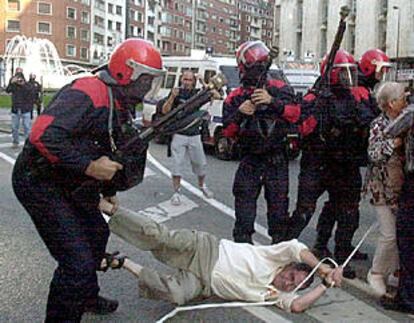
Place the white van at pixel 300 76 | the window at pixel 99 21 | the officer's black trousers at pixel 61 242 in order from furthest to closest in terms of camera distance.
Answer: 1. the window at pixel 99 21
2. the white van at pixel 300 76
3. the officer's black trousers at pixel 61 242

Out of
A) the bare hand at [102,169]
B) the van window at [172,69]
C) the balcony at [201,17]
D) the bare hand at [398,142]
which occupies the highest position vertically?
the balcony at [201,17]

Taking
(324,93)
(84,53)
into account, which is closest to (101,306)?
(324,93)

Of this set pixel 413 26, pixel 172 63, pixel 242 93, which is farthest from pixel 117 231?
pixel 413 26

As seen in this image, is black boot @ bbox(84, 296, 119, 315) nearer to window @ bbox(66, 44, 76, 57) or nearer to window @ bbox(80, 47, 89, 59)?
window @ bbox(66, 44, 76, 57)

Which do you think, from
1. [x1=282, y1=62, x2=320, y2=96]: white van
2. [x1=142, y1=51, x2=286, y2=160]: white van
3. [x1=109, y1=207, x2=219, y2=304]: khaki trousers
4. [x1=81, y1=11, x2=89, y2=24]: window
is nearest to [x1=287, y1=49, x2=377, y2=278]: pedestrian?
[x1=109, y1=207, x2=219, y2=304]: khaki trousers

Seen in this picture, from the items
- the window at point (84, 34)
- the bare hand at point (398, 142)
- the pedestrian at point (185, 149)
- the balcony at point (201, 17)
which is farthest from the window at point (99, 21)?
the bare hand at point (398, 142)

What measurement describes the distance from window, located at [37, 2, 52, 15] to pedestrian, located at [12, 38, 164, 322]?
92.5 meters

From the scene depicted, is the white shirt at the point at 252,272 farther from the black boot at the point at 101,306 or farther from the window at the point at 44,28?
the window at the point at 44,28

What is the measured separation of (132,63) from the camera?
13.7 ft

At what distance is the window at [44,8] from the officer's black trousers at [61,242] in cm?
9259

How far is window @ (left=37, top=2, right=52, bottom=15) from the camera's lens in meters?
92.4

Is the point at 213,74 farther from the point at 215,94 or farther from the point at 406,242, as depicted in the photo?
the point at 215,94

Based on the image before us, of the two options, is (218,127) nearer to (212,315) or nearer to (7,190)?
(7,190)

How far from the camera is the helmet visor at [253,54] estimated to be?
230 inches
